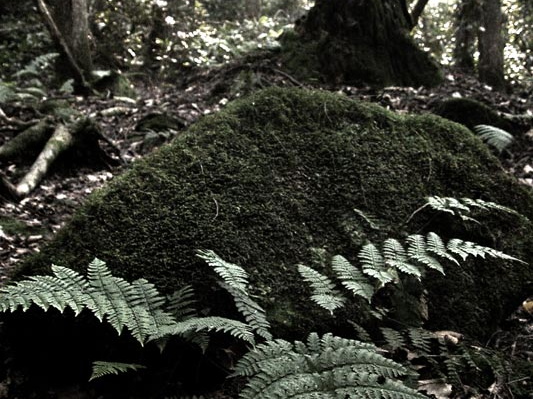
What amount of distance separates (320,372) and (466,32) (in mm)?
9344

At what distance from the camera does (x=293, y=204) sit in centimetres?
317

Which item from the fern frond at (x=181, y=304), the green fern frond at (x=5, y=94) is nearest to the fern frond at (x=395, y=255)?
the fern frond at (x=181, y=304)

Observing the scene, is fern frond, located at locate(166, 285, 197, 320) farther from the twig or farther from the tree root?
the twig

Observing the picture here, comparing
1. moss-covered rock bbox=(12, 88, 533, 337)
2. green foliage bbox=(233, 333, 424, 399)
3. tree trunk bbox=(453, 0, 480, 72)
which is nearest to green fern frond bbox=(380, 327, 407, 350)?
moss-covered rock bbox=(12, 88, 533, 337)

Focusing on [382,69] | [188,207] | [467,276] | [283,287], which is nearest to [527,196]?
[467,276]

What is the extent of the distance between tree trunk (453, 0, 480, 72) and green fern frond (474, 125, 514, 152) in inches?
184

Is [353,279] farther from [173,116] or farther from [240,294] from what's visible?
[173,116]

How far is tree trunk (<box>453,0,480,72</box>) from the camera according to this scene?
9109 millimetres

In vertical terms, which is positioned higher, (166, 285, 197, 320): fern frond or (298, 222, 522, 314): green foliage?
(298, 222, 522, 314): green foliage

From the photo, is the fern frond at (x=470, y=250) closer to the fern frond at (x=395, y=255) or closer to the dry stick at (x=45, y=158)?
the fern frond at (x=395, y=255)

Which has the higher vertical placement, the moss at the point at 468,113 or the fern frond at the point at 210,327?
the moss at the point at 468,113

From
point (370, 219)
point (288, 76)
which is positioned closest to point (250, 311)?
point (370, 219)

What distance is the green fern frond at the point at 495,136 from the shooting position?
5027mm

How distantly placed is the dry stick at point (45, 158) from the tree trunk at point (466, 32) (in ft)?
24.7
